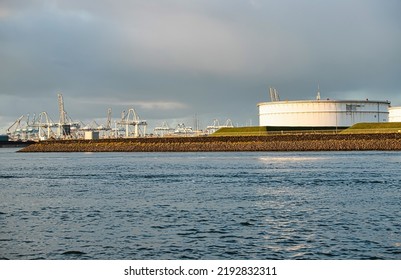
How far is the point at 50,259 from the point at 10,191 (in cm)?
2374

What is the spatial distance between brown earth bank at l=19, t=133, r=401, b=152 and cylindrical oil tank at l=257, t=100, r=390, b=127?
934 inches

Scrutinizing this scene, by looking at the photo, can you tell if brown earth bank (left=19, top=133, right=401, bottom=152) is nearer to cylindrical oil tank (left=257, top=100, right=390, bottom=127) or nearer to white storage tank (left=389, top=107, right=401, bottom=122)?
cylindrical oil tank (left=257, top=100, right=390, bottom=127)

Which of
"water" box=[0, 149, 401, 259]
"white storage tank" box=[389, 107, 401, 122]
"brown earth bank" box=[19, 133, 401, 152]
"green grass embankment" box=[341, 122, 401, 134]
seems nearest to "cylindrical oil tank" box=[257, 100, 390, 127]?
"green grass embankment" box=[341, 122, 401, 134]

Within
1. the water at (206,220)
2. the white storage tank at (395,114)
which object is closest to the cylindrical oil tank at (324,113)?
the white storage tank at (395,114)

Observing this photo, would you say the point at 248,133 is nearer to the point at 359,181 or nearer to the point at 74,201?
the point at 359,181

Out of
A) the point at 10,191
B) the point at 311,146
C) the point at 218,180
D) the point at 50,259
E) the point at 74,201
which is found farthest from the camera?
the point at 311,146

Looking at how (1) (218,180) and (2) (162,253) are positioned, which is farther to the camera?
(1) (218,180)

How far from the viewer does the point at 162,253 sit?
65.5 feet

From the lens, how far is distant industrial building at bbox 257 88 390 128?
143000 mm

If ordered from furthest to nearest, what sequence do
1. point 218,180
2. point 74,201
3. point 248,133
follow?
point 248,133 < point 218,180 < point 74,201

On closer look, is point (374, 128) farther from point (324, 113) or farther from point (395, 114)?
point (395, 114)

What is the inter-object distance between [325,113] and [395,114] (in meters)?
33.5
